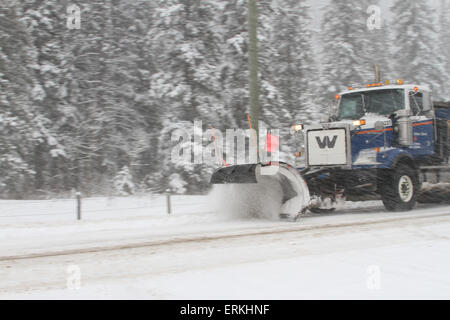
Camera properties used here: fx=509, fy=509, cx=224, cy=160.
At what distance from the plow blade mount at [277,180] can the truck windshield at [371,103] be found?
9.05 ft

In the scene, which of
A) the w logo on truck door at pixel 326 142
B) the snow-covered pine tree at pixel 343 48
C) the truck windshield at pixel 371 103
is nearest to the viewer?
the w logo on truck door at pixel 326 142

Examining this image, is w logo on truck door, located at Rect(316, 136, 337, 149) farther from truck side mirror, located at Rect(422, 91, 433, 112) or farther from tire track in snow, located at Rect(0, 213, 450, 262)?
truck side mirror, located at Rect(422, 91, 433, 112)

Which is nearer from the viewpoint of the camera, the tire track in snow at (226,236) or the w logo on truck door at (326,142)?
the tire track in snow at (226,236)

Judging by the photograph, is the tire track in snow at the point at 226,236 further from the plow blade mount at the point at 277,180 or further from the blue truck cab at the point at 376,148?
the blue truck cab at the point at 376,148

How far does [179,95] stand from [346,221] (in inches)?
520

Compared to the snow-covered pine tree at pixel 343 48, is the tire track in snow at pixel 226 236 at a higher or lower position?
lower

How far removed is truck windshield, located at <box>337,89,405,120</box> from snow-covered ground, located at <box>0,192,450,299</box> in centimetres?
244

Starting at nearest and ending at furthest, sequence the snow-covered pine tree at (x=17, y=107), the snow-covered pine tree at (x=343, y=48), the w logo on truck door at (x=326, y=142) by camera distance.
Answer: the w logo on truck door at (x=326, y=142) < the snow-covered pine tree at (x=17, y=107) < the snow-covered pine tree at (x=343, y=48)

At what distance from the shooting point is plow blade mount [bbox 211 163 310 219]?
945 cm

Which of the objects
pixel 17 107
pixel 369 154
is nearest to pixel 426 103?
pixel 369 154

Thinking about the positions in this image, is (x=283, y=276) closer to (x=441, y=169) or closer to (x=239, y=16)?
(x=441, y=169)

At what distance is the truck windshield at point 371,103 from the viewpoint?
11.3 metres

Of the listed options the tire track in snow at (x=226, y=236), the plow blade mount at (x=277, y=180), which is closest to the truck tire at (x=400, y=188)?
the tire track in snow at (x=226, y=236)
